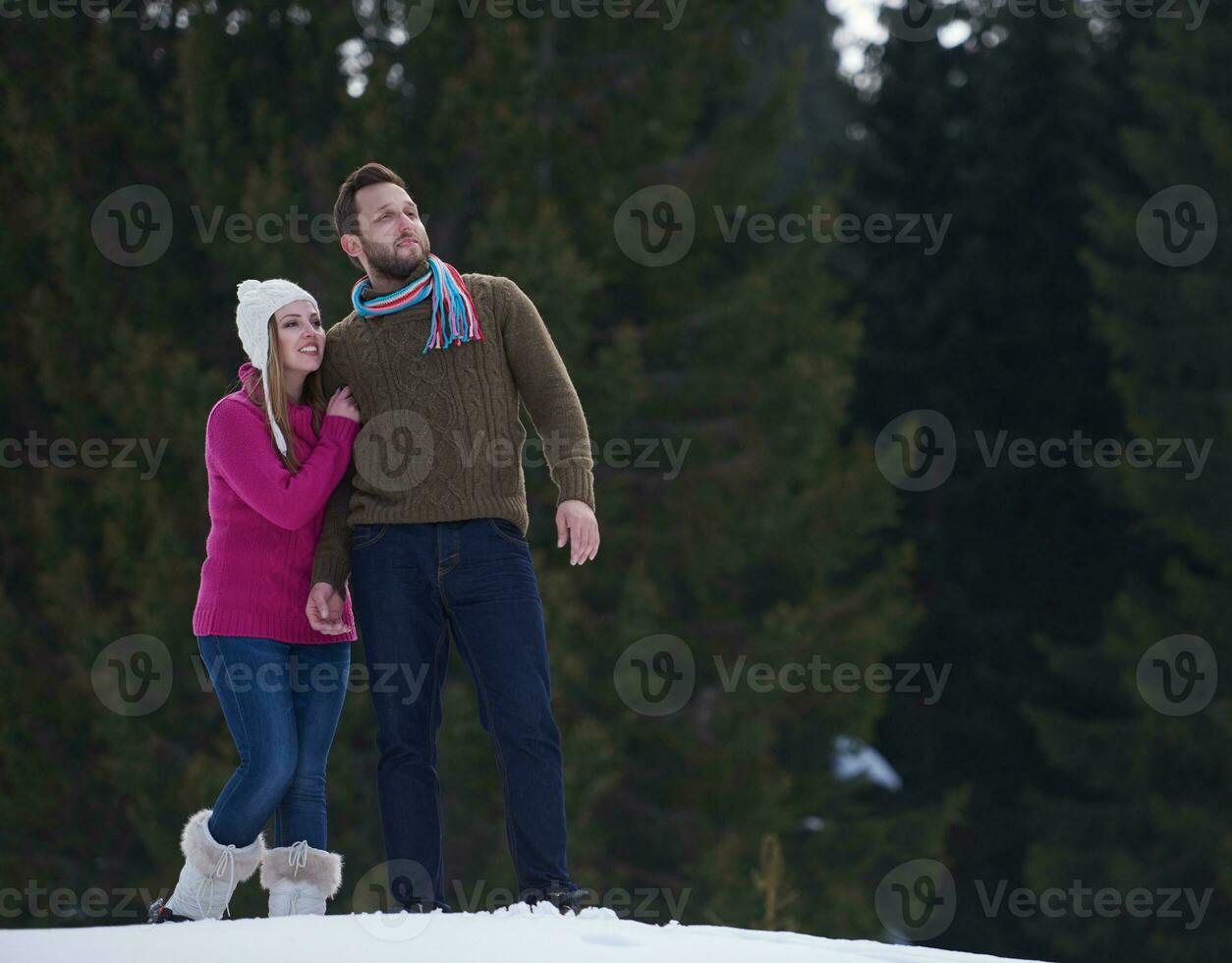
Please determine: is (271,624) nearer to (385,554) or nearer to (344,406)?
(385,554)

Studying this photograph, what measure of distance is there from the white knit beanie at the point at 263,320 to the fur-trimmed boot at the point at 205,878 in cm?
104

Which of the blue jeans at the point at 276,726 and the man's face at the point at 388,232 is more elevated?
the man's face at the point at 388,232

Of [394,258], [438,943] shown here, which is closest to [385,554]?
[394,258]

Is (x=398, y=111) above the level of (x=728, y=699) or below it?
above

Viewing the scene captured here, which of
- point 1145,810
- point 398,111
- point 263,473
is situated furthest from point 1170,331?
point 263,473

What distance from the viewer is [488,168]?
13625 mm

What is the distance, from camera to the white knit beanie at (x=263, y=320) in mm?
4613

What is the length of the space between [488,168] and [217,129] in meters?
2.09

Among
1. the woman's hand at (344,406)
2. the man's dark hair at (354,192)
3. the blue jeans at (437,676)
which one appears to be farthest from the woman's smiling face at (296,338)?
the blue jeans at (437,676)

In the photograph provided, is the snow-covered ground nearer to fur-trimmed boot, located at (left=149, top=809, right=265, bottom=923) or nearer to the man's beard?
fur-trimmed boot, located at (left=149, top=809, right=265, bottom=923)

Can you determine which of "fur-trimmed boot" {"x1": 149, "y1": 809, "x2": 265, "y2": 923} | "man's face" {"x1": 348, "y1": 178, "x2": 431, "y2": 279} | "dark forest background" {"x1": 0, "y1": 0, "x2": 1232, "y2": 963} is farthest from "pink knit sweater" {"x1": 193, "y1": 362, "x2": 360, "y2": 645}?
"dark forest background" {"x1": 0, "y1": 0, "x2": 1232, "y2": 963}

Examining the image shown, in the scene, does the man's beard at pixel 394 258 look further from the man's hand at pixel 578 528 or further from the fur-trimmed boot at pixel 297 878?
the fur-trimmed boot at pixel 297 878

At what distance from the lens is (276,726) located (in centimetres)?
448

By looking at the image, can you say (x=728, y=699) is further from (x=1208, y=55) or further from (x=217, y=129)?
(x=1208, y=55)
